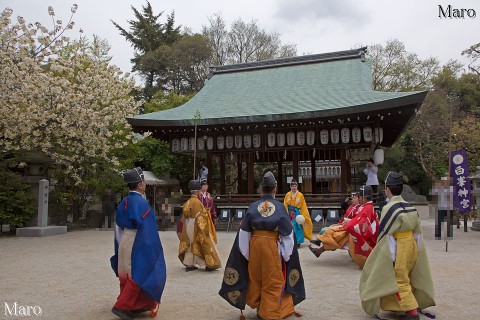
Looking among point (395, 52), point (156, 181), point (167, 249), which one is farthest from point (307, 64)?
point (395, 52)

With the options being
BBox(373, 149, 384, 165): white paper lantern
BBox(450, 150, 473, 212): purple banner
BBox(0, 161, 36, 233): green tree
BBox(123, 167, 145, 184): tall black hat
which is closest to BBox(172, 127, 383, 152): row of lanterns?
BBox(373, 149, 384, 165): white paper lantern

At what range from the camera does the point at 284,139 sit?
14.9 m

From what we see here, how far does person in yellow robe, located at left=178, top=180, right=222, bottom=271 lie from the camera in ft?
24.1

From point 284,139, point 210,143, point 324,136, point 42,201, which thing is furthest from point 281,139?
point 42,201

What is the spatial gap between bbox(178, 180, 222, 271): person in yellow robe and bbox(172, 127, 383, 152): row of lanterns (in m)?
7.87

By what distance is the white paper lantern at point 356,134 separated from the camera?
13945mm

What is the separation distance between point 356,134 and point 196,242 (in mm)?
8449

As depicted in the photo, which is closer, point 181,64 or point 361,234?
point 361,234

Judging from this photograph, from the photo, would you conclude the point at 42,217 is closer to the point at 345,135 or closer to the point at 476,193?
the point at 345,135

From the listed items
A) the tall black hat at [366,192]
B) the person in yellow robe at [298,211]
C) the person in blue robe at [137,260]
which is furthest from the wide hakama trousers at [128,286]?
the person in yellow robe at [298,211]

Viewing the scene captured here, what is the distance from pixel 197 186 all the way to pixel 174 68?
2641cm

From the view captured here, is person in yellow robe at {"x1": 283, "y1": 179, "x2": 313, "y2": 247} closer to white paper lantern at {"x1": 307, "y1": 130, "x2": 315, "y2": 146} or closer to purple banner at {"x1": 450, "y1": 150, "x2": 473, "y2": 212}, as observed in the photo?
purple banner at {"x1": 450, "y1": 150, "x2": 473, "y2": 212}

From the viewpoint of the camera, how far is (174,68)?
3259 cm

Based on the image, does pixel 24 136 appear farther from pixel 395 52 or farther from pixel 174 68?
pixel 395 52
